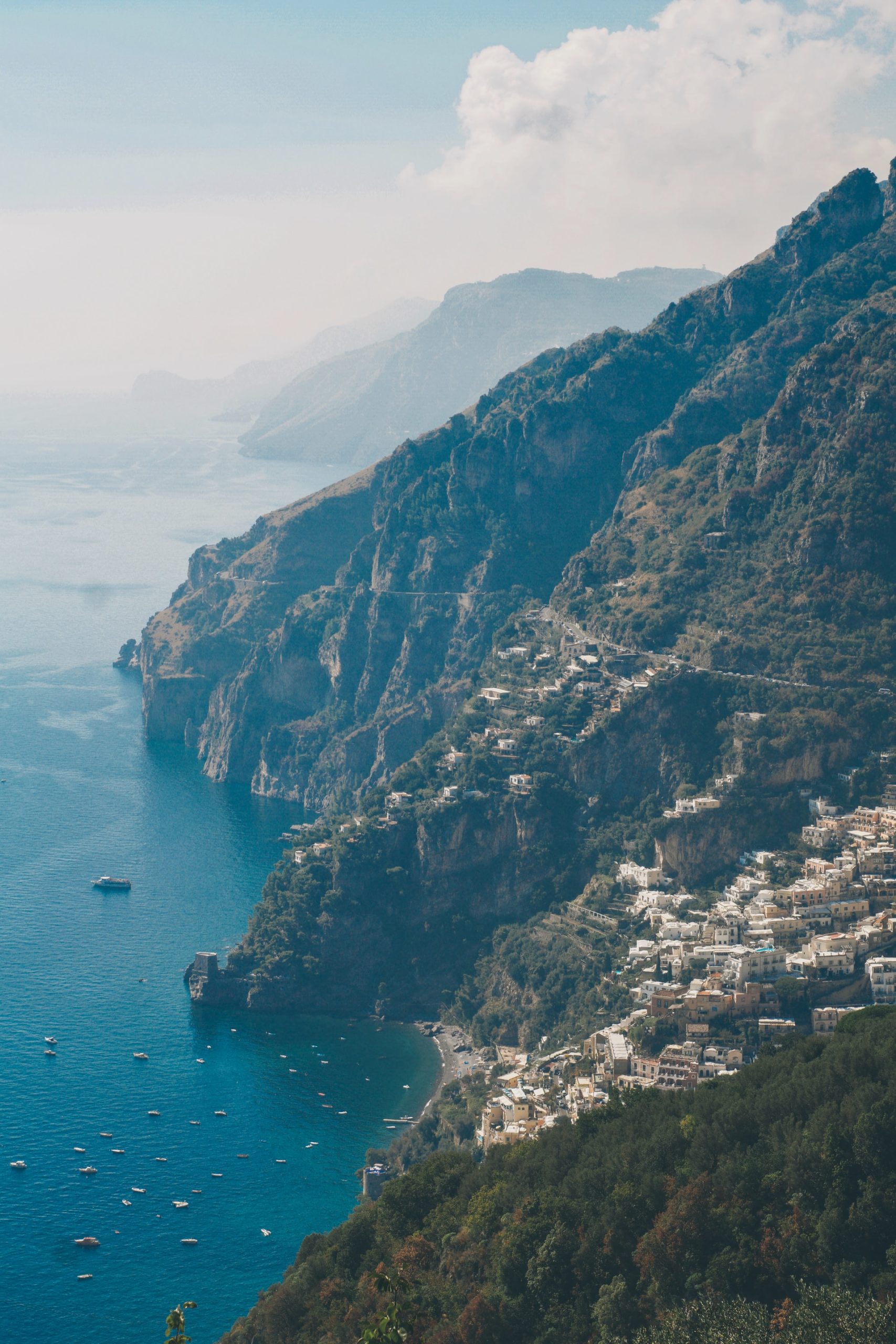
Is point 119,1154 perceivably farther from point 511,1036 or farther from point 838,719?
point 838,719

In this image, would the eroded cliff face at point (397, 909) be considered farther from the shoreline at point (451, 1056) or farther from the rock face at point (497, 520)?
the rock face at point (497, 520)

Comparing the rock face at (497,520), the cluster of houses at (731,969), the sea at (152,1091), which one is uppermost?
the rock face at (497,520)

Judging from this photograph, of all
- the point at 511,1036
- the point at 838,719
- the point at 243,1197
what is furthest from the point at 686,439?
the point at 243,1197

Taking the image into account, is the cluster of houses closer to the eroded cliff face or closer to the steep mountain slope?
the steep mountain slope

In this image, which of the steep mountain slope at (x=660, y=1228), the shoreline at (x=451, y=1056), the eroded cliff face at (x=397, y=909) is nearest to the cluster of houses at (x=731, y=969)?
the shoreline at (x=451, y=1056)

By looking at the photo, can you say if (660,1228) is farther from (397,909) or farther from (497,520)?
(497,520)

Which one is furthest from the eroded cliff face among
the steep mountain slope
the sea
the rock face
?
the steep mountain slope

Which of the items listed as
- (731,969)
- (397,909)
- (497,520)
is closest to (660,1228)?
(731,969)
